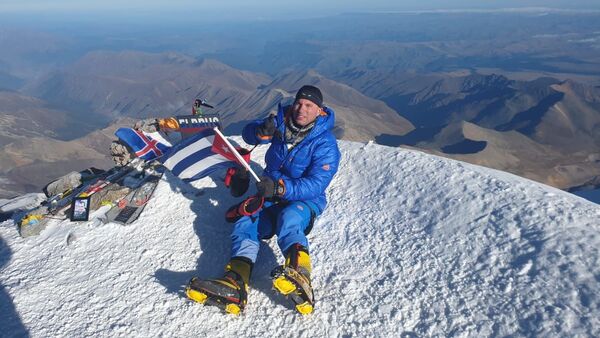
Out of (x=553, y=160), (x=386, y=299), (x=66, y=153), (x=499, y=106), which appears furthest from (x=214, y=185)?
(x=499, y=106)

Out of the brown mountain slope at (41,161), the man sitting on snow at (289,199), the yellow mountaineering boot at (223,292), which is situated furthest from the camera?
the brown mountain slope at (41,161)

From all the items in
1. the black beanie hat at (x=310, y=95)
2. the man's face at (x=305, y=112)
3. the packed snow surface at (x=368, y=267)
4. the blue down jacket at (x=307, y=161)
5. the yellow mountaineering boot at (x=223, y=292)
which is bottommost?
the packed snow surface at (x=368, y=267)

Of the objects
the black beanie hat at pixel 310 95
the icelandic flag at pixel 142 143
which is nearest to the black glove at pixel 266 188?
the black beanie hat at pixel 310 95

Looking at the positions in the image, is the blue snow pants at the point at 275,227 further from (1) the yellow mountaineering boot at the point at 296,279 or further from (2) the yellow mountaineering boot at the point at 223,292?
(2) the yellow mountaineering boot at the point at 223,292

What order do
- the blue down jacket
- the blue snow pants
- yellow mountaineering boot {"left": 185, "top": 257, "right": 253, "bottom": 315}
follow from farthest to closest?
the blue down jacket
the blue snow pants
yellow mountaineering boot {"left": 185, "top": 257, "right": 253, "bottom": 315}

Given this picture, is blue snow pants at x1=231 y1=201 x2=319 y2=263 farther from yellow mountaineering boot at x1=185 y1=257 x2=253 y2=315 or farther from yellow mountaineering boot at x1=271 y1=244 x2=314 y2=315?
yellow mountaineering boot at x1=185 y1=257 x2=253 y2=315

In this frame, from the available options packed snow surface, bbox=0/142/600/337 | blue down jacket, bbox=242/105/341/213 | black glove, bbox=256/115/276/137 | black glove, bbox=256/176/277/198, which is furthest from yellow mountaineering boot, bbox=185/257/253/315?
black glove, bbox=256/115/276/137

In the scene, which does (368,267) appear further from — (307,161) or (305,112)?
(305,112)
